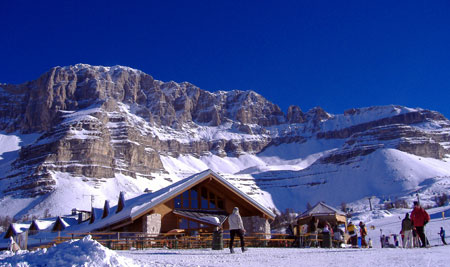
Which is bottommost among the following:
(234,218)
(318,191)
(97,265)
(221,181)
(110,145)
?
(97,265)

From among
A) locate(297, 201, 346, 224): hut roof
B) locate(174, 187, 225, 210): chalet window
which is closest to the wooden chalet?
locate(174, 187, 225, 210): chalet window

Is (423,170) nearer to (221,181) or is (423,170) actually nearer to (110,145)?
(110,145)

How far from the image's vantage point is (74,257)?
8.66 m

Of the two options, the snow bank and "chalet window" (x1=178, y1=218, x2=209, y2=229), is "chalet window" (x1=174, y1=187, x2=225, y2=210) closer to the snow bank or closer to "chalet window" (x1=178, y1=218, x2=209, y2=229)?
"chalet window" (x1=178, y1=218, x2=209, y2=229)

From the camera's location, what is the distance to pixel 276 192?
19062cm

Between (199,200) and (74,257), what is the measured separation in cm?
1982

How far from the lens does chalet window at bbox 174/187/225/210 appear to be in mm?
27530

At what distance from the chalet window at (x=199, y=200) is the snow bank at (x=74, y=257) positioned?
709 inches

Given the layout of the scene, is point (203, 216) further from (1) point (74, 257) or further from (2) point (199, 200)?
(1) point (74, 257)

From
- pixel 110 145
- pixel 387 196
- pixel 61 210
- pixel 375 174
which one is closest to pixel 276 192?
pixel 375 174

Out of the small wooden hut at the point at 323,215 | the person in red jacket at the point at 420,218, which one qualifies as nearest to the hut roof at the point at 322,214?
the small wooden hut at the point at 323,215

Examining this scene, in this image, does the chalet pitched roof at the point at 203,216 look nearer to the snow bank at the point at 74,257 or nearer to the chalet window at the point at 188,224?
the chalet window at the point at 188,224

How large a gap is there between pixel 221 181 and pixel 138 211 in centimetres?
559

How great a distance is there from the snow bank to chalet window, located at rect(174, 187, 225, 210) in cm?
1802
